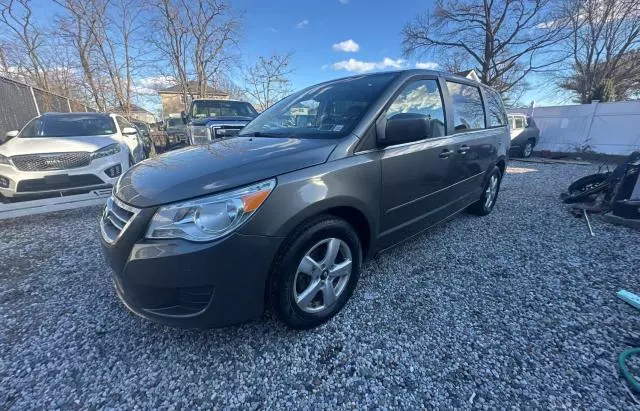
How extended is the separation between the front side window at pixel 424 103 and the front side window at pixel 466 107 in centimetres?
26

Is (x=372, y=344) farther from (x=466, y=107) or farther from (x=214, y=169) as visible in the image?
(x=466, y=107)

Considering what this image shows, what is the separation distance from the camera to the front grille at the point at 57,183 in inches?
146

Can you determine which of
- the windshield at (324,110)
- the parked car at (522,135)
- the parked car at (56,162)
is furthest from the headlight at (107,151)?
the parked car at (522,135)

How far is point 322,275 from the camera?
6.14ft

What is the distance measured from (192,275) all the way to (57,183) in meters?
Result: 3.95

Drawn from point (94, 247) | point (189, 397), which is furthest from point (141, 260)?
point (94, 247)

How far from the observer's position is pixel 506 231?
361cm

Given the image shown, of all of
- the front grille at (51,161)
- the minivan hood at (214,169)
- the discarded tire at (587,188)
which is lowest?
the discarded tire at (587,188)

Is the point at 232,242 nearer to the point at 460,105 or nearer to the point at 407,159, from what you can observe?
the point at 407,159

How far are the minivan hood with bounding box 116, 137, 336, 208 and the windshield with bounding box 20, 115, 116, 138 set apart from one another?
4118 mm

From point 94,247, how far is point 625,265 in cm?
567

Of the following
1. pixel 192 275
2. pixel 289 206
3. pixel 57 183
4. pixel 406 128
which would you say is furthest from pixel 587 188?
pixel 57 183

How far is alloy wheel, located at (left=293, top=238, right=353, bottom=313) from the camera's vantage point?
179cm

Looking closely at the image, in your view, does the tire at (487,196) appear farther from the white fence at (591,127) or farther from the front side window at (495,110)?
the white fence at (591,127)
